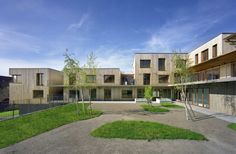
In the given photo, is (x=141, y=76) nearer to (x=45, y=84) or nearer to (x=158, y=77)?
(x=158, y=77)

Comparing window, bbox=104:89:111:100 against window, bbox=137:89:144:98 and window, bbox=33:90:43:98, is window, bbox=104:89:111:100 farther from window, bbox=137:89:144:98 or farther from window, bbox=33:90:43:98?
window, bbox=33:90:43:98

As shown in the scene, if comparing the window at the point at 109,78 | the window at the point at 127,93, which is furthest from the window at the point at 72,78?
the window at the point at 127,93

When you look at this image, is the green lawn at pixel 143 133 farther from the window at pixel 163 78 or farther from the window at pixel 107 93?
the window at pixel 163 78

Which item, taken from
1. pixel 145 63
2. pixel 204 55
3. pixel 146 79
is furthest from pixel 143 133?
pixel 145 63

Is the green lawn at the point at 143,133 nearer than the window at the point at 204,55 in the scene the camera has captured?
Yes

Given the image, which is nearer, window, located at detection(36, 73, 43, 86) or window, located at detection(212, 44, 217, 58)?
window, located at detection(212, 44, 217, 58)

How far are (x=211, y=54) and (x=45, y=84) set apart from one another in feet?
101

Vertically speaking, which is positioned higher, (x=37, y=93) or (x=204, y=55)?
(x=204, y=55)

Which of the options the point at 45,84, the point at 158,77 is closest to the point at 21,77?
the point at 45,84

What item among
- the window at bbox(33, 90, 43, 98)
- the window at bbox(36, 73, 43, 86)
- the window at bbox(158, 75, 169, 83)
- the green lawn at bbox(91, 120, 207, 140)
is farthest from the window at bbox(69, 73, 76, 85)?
the window at bbox(158, 75, 169, 83)

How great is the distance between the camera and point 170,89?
34.1 meters

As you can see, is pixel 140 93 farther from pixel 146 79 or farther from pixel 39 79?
pixel 39 79

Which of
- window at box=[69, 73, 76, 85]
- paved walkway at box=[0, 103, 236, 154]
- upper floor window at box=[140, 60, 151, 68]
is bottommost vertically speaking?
paved walkway at box=[0, 103, 236, 154]

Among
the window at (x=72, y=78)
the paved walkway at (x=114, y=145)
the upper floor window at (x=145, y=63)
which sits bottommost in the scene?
the paved walkway at (x=114, y=145)
